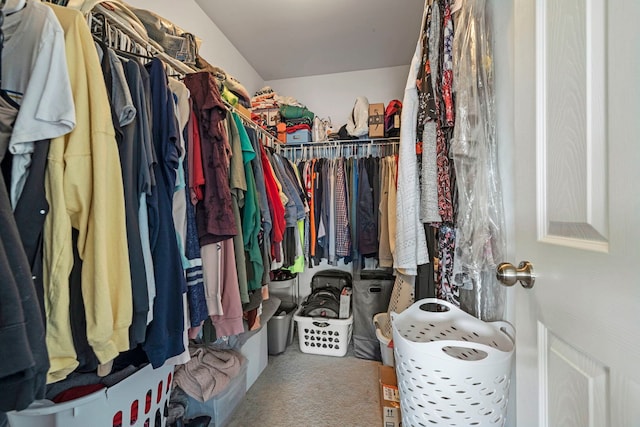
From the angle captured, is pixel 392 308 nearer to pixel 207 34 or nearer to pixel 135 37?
pixel 135 37

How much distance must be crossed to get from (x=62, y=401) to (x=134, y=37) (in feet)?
3.64

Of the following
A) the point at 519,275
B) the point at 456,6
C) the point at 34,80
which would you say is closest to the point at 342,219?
the point at 456,6

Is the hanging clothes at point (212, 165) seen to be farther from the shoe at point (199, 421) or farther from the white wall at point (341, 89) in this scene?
the white wall at point (341, 89)

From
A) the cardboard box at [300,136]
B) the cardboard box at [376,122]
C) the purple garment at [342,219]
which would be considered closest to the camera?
the purple garment at [342,219]

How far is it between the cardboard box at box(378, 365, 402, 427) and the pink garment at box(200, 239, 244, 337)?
0.90 meters

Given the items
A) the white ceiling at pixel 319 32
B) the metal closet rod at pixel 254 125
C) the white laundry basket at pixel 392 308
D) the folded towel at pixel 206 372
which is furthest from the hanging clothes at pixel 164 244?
the white ceiling at pixel 319 32

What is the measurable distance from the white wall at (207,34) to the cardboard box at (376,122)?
46.7 inches

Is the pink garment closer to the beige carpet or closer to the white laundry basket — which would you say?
the beige carpet

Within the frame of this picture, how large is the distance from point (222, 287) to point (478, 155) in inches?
41.2

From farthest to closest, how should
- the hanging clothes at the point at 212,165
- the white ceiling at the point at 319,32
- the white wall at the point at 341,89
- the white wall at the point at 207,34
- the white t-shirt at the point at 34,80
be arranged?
the white wall at the point at 341,89 → the white ceiling at the point at 319,32 → the white wall at the point at 207,34 → the hanging clothes at the point at 212,165 → the white t-shirt at the point at 34,80

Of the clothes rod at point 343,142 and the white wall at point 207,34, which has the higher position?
the white wall at point 207,34

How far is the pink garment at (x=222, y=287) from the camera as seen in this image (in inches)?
37.5

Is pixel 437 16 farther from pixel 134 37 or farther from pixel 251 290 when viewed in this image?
pixel 251 290

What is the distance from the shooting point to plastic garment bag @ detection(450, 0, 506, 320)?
0.86m
